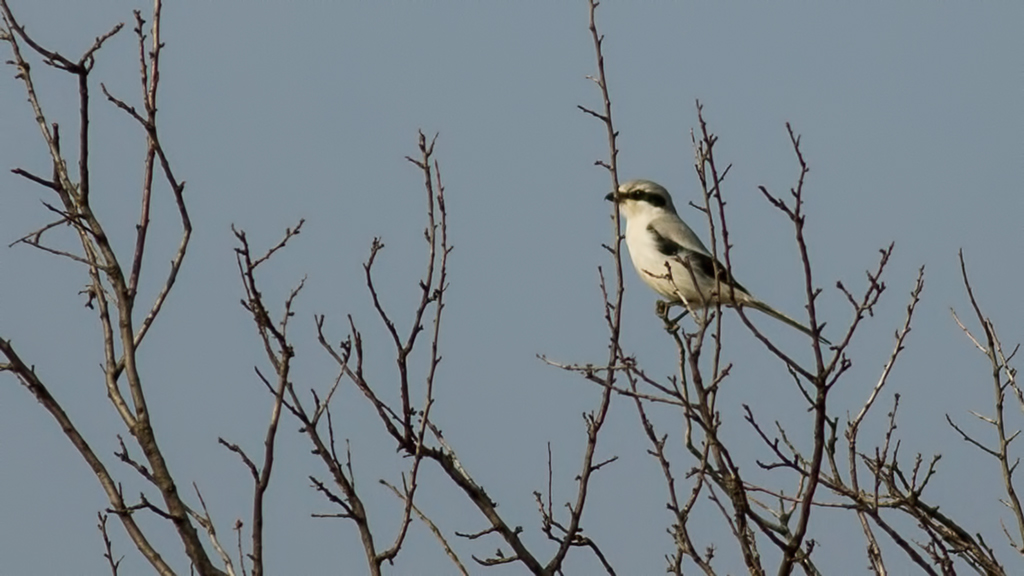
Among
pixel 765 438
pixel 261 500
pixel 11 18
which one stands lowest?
pixel 261 500

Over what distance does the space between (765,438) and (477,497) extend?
3.32ft

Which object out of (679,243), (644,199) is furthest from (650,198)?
(679,243)

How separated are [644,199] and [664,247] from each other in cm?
57

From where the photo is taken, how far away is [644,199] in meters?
8.18

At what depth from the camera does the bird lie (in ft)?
24.7

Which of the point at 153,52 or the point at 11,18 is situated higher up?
the point at 11,18

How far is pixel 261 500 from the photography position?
10.3ft

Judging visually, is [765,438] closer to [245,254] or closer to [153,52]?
[245,254]

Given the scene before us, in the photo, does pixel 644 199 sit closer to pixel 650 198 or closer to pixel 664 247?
pixel 650 198

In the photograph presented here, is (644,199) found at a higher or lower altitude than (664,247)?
higher

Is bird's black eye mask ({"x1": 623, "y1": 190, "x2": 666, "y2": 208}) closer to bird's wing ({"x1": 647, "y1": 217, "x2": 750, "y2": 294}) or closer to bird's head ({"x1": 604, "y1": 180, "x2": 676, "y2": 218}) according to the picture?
bird's head ({"x1": 604, "y1": 180, "x2": 676, "y2": 218})

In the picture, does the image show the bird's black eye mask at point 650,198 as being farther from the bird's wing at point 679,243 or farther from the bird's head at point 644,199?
the bird's wing at point 679,243

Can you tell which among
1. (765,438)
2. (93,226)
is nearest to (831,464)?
(765,438)

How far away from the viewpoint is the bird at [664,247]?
7520mm
